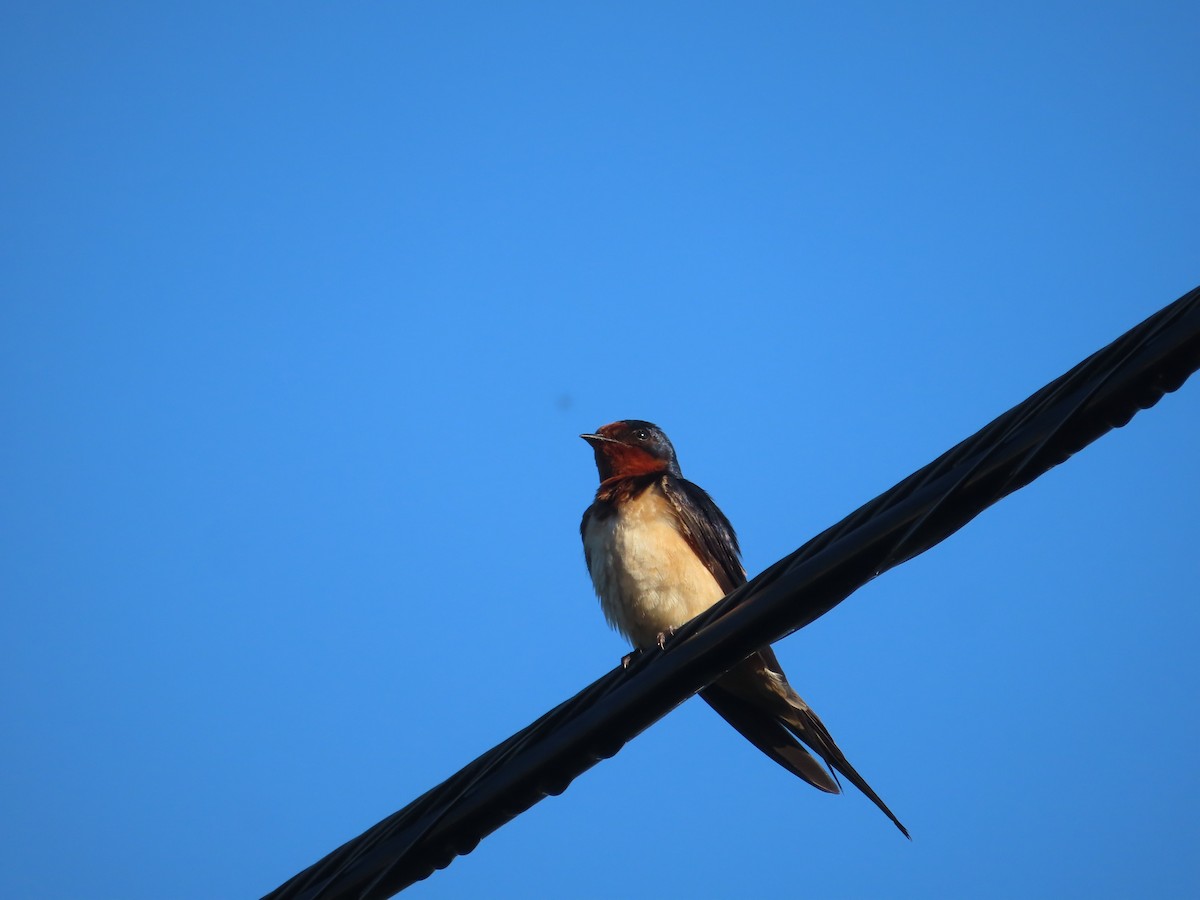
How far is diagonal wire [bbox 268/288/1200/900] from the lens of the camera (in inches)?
88.2

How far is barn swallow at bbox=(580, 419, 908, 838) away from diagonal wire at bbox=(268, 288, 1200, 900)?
2533 mm

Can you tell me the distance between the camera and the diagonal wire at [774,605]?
2240 mm

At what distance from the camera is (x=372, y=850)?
9.39 feet

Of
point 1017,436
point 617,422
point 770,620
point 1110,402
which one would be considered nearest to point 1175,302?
point 1110,402

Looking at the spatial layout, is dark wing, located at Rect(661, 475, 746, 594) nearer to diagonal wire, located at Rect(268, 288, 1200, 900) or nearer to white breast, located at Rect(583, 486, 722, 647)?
white breast, located at Rect(583, 486, 722, 647)

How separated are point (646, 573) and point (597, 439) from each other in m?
1.37

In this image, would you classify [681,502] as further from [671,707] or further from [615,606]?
[671,707]

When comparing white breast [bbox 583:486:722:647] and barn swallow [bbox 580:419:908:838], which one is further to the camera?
white breast [bbox 583:486:722:647]

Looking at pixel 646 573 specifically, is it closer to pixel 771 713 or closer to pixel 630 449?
pixel 771 713

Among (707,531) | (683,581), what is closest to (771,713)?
(683,581)

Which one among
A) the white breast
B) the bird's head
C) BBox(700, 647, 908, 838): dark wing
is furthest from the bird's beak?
BBox(700, 647, 908, 838): dark wing

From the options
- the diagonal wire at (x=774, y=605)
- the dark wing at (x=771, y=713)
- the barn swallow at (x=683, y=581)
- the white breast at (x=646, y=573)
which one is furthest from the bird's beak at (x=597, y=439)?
the diagonal wire at (x=774, y=605)

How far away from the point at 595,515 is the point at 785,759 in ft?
5.07

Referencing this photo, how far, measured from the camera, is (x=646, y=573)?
→ 19.2ft
